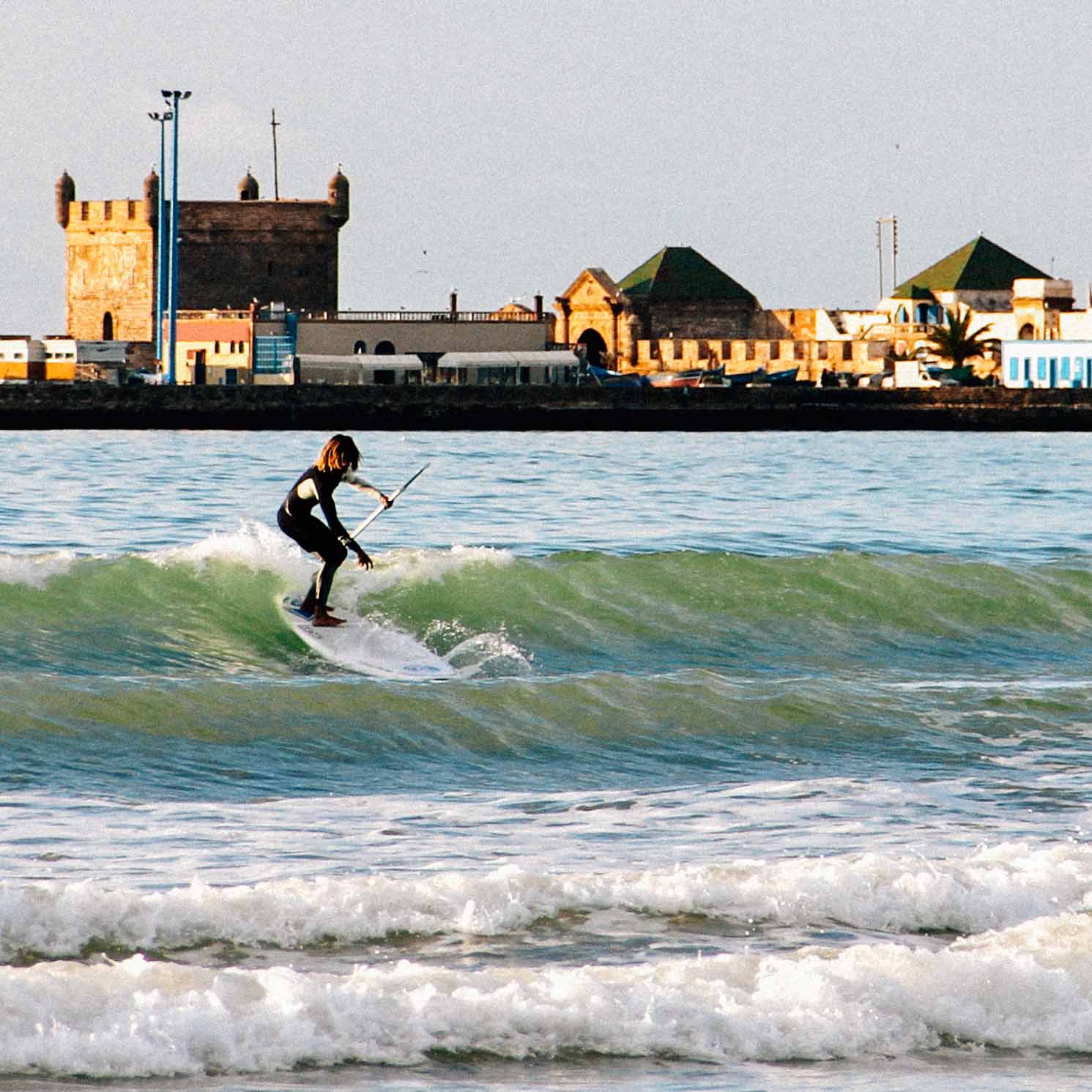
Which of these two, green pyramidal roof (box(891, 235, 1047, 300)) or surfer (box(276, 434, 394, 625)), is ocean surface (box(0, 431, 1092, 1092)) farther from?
green pyramidal roof (box(891, 235, 1047, 300))

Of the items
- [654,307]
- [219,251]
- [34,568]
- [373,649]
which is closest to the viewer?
[373,649]

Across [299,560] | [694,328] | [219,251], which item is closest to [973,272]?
[694,328]

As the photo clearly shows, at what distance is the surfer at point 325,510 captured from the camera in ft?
35.1

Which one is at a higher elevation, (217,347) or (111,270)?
(111,270)

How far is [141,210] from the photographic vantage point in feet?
274

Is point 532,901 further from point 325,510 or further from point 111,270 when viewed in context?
point 111,270

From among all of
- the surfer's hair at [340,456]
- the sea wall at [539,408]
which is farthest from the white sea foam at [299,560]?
the sea wall at [539,408]

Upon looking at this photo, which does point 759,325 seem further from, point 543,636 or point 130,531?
point 543,636

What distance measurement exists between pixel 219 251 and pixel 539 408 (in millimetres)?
29626

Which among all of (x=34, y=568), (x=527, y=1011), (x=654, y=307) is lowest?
(x=527, y=1011)

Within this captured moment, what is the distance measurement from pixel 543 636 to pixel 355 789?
5676mm

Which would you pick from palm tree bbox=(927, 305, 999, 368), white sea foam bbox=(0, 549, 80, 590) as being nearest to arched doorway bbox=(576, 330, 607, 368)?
palm tree bbox=(927, 305, 999, 368)

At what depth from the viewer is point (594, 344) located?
86.4m

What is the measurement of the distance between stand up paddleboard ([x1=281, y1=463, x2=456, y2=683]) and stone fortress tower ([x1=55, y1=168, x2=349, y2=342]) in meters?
74.2
